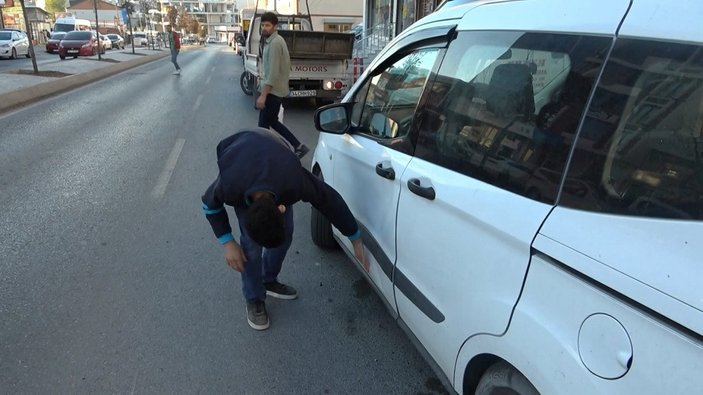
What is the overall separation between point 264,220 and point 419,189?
29.7 inches

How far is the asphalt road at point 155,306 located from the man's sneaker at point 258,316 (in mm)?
47

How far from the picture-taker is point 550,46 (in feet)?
5.39

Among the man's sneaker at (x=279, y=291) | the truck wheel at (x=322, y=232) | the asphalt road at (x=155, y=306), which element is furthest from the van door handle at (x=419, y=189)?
the truck wheel at (x=322, y=232)

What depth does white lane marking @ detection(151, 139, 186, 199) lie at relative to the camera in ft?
18.0

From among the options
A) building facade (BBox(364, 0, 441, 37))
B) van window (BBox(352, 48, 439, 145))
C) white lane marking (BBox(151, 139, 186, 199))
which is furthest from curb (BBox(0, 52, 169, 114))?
building facade (BBox(364, 0, 441, 37))

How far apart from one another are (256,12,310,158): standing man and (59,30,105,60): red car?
2585 cm

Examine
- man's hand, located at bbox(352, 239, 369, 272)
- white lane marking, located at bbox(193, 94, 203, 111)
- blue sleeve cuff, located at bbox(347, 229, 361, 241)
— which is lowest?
white lane marking, located at bbox(193, 94, 203, 111)

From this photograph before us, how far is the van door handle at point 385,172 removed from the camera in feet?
8.13

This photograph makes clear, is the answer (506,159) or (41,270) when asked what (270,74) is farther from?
(506,159)

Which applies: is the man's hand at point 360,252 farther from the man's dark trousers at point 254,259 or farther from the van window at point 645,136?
the van window at point 645,136

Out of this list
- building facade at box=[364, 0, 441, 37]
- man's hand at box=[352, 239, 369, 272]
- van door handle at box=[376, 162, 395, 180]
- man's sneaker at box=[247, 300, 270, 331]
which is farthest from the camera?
building facade at box=[364, 0, 441, 37]

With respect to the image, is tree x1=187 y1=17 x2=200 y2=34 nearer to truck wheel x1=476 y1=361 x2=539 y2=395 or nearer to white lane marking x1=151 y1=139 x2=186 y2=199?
white lane marking x1=151 y1=139 x2=186 y2=199

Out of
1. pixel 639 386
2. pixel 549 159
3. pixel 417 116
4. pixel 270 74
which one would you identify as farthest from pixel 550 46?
pixel 270 74

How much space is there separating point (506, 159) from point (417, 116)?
0.73 meters
